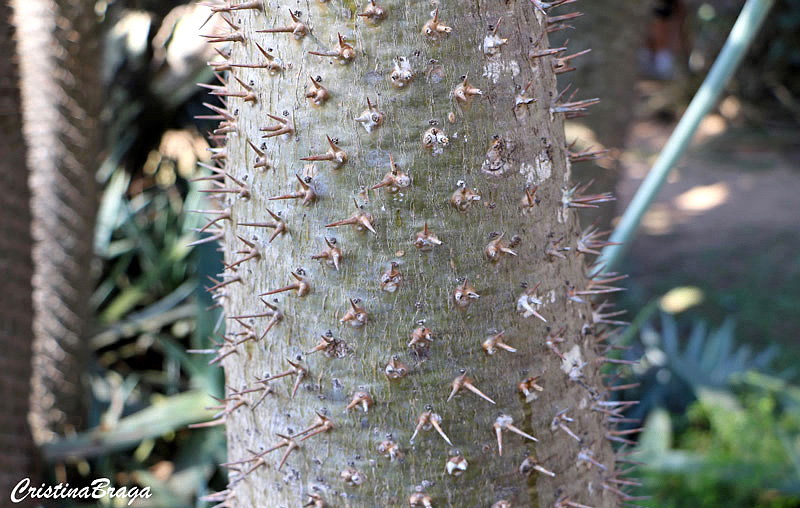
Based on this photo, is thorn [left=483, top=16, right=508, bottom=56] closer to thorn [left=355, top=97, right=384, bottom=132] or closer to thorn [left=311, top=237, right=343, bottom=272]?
thorn [left=355, top=97, right=384, bottom=132]

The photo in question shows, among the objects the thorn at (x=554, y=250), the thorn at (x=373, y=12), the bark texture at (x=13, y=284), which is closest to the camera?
the thorn at (x=373, y=12)

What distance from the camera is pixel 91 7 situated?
9.29ft

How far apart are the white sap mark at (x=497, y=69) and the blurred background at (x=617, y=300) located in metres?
0.30

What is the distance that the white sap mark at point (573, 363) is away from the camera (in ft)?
3.23

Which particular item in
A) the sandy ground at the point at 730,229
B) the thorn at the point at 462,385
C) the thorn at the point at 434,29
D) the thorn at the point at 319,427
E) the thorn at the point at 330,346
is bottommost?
the sandy ground at the point at 730,229

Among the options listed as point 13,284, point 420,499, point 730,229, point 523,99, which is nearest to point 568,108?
point 523,99

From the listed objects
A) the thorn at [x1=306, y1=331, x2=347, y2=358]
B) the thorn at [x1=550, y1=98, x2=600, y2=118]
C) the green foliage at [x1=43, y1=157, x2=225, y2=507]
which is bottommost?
the green foliage at [x1=43, y1=157, x2=225, y2=507]

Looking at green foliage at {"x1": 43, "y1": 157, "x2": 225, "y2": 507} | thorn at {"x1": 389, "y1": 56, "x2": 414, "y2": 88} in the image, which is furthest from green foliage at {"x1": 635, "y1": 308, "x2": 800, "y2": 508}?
thorn at {"x1": 389, "y1": 56, "x2": 414, "y2": 88}

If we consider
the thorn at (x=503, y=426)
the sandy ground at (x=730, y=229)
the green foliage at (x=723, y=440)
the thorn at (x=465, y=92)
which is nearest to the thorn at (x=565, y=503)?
the thorn at (x=503, y=426)

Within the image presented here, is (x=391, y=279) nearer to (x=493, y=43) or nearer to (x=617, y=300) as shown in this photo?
(x=493, y=43)

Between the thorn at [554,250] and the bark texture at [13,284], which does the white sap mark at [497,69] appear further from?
the bark texture at [13,284]

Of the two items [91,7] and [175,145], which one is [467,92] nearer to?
[91,7]

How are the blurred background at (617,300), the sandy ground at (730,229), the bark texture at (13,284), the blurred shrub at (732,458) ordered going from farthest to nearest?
the sandy ground at (730,229), the blurred shrub at (732,458), the blurred background at (617,300), the bark texture at (13,284)

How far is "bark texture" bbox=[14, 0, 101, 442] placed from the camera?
A: 2908 millimetres
